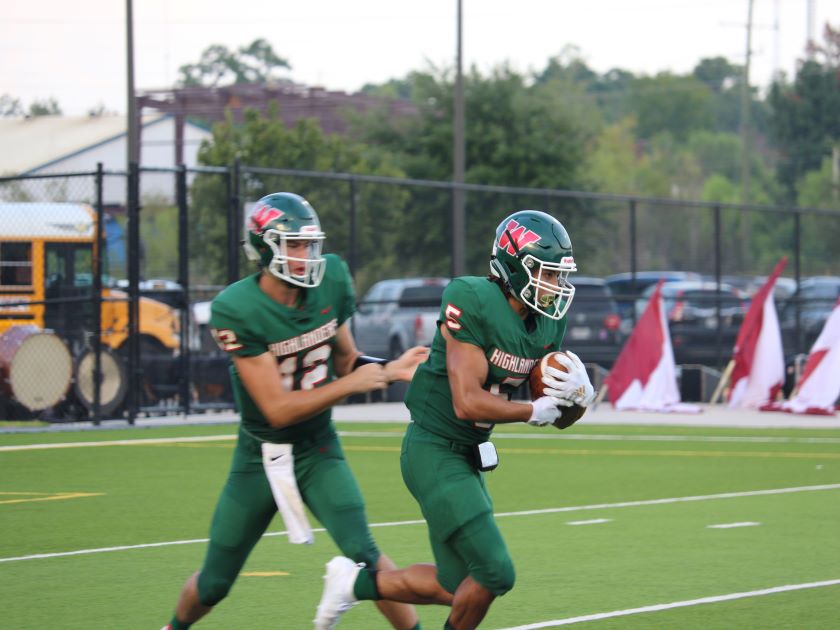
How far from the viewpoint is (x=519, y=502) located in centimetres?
1230

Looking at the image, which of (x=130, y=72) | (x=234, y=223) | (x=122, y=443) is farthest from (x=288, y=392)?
(x=130, y=72)

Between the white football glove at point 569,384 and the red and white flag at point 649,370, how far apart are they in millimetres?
15396

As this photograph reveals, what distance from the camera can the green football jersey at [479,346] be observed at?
6129 millimetres

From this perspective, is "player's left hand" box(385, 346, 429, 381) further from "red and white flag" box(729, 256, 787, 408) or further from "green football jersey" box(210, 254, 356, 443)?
"red and white flag" box(729, 256, 787, 408)

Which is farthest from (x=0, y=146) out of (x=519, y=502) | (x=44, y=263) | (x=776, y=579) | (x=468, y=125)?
(x=776, y=579)

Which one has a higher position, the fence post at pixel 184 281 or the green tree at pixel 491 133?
the green tree at pixel 491 133

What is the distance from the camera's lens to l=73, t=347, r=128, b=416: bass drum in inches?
731

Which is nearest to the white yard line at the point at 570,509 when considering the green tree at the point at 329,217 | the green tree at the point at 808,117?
the green tree at the point at 329,217

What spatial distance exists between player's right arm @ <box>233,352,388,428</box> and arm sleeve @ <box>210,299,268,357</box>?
0.04 meters

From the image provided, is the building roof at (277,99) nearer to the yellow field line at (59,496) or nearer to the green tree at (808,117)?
the green tree at (808,117)

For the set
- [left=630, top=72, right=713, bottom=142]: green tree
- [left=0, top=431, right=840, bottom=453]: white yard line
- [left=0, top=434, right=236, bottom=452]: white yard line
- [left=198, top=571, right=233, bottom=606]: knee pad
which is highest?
[left=630, top=72, right=713, bottom=142]: green tree

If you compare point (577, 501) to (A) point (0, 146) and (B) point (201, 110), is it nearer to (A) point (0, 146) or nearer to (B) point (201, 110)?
(A) point (0, 146)

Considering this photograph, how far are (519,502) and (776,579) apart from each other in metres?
3.64

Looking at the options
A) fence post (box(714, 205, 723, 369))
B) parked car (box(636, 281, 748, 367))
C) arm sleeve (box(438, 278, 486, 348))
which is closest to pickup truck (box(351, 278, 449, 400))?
parked car (box(636, 281, 748, 367))
